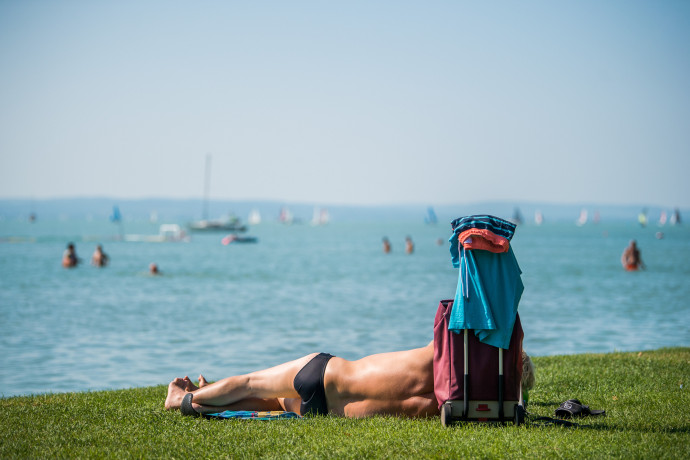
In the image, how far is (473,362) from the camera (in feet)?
19.3

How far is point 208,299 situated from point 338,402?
25.5m

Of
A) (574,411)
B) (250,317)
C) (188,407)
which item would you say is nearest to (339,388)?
(188,407)

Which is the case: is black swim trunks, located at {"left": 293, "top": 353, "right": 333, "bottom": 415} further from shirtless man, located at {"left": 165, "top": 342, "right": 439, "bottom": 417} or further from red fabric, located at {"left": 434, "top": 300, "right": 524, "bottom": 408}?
red fabric, located at {"left": 434, "top": 300, "right": 524, "bottom": 408}

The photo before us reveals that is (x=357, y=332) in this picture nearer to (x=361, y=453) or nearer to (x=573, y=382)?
(x=573, y=382)

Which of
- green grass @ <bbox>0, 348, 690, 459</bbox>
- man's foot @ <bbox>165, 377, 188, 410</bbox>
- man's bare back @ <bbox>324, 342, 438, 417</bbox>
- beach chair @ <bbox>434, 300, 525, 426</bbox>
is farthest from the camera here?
man's foot @ <bbox>165, 377, 188, 410</bbox>

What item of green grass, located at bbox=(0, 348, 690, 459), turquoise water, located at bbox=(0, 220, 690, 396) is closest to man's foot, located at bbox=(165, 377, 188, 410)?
green grass, located at bbox=(0, 348, 690, 459)

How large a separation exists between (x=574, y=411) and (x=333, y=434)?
2262 mm

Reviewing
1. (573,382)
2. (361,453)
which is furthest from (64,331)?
(361,453)

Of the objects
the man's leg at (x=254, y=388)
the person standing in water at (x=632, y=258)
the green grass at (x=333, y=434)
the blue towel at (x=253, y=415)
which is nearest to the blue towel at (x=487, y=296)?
the green grass at (x=333, y=434)

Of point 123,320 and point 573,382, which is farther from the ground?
point 573,382

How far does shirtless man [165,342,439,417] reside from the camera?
20.4ft

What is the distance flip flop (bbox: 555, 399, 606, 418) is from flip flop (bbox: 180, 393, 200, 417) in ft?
10.6

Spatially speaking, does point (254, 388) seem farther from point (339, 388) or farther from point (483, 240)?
point (483, 240)

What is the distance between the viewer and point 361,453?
528cm
